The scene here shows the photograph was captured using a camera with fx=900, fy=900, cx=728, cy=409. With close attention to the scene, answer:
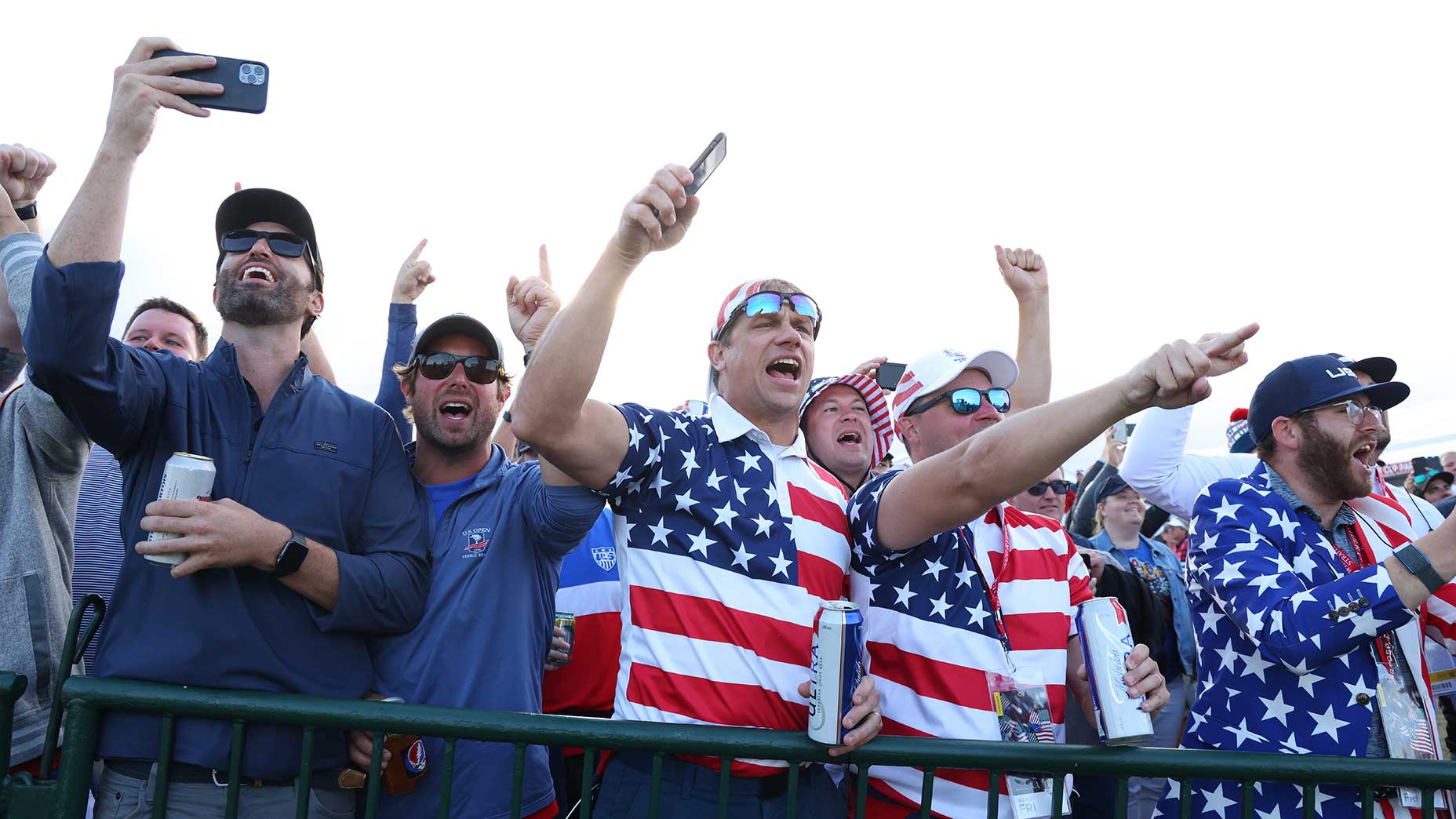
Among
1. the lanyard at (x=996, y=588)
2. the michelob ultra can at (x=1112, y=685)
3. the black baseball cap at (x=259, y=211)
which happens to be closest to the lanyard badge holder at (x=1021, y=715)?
the lanyard at (x=996, y=588)

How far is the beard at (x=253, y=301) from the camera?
2.66 m

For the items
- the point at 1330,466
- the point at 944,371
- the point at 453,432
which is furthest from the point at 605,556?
the point at 1330,466

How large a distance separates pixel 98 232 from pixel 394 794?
1.70 metres

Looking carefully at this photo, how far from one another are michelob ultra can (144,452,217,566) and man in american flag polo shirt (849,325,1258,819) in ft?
5.70

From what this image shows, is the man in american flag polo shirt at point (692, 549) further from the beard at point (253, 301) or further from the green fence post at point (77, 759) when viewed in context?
the green fence post at point (77, 759)

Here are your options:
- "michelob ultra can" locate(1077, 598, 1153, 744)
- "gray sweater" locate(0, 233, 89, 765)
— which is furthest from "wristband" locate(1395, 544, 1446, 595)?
"gray sweater" locate(0, 233, 89, 765)

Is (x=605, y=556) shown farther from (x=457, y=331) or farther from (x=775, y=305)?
(x=775, y=305)

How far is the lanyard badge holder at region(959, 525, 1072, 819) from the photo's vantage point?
236 centimetres

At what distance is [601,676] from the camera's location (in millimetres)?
3695

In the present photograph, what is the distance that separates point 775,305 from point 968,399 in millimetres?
954

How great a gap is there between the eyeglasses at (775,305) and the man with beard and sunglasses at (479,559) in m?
0.62

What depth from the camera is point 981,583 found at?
2.70 m

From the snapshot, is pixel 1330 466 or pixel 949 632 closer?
pixel 949 632

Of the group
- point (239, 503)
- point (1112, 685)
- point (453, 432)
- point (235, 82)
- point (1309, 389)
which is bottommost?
point (1112, 685)
